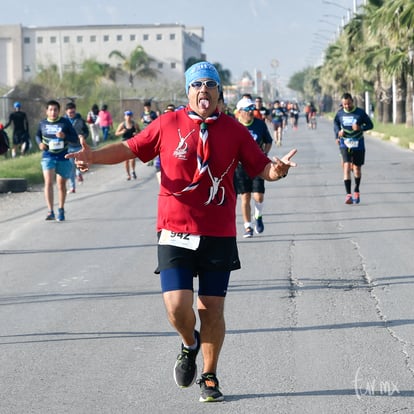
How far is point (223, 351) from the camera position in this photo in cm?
709

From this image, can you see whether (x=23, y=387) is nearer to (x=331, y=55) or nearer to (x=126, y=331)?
(x=126, y=331)

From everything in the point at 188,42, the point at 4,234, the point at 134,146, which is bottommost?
the point at 4,234

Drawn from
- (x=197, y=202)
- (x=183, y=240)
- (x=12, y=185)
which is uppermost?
(x=197, y=202)

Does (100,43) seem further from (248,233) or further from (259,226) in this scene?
(248,233)

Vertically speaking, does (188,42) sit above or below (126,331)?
above

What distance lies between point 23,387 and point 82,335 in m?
1.50

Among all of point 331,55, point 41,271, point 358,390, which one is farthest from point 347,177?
point 331,55

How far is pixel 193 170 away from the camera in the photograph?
5828 mm

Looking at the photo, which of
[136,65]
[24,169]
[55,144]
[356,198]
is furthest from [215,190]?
[136,65]

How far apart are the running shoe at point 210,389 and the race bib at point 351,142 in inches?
464

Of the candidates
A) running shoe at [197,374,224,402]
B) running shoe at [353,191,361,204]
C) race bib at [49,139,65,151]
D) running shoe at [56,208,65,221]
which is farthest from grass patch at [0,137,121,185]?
running shoe at [197,374,224,402]

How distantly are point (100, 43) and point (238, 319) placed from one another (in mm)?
141142

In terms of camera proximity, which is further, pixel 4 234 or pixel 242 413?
pixel 4 234

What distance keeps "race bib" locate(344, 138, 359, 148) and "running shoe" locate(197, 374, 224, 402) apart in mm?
11794
